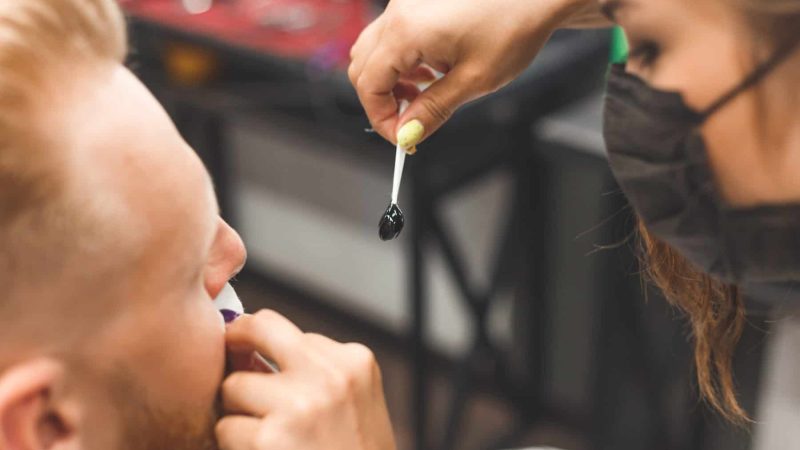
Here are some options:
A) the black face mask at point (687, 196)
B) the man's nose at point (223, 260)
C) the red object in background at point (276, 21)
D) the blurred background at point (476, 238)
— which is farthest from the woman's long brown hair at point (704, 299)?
the red object in background at point (276, 21)

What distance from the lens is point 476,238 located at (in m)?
2.32

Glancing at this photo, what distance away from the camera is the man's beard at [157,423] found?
70cm

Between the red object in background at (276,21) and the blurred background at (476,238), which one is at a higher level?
the red object in background at (276,21)

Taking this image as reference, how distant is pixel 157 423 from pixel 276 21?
4.62 ft

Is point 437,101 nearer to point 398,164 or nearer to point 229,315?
point 398,164

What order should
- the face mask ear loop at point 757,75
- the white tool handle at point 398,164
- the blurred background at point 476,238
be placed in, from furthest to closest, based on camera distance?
the blurred background at point 476,238 < the white tool handle at point 398,164 < the face mask ear loop at point 757,75

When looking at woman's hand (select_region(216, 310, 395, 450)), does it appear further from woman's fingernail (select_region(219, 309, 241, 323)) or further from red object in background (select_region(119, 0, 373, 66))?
red object in background (select_region(119, 0, 373, 66))

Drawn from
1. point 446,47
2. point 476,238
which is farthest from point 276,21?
point 446,47

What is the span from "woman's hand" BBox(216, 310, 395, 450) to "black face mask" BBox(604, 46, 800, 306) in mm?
263

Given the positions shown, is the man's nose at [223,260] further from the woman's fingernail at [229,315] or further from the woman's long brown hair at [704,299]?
the woman's long brown hair at [704,299]

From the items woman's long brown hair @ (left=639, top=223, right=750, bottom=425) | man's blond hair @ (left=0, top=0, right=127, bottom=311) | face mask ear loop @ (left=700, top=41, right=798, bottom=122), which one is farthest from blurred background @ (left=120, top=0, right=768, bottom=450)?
man's blond hair @ (left=0, top=0, right=127, bottom=311)

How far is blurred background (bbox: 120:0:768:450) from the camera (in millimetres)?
1851

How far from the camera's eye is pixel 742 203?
0.65m

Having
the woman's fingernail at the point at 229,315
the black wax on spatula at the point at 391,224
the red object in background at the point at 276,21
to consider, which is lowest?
the red object in background at the point at 276,21
